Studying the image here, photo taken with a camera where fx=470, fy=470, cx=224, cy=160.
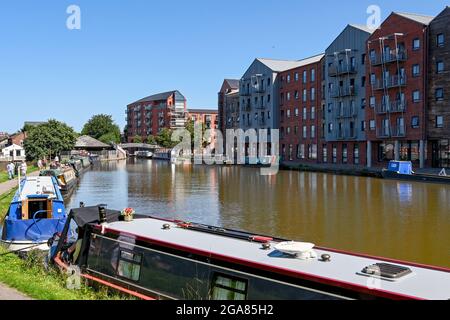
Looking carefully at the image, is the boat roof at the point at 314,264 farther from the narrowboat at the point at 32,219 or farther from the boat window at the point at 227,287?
the narrowboat at the point at 32,219

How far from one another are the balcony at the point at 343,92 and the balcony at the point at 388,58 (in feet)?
15.9

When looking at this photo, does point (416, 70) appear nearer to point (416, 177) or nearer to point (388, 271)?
point (416, 177)

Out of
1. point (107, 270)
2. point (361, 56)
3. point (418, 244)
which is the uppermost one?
point (361, 56)

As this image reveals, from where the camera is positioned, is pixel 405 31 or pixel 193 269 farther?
pixel 405 31

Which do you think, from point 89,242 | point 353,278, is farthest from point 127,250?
point 353,278

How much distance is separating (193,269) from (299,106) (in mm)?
60516

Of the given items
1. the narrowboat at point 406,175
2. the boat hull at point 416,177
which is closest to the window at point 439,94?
the narrowboat at point 406,175

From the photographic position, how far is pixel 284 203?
26016 millimetres

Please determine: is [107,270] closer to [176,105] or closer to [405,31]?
[405,31]

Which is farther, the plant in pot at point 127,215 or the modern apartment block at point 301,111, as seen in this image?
the modern apartment block at point 301,111

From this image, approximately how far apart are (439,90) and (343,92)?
545 inches

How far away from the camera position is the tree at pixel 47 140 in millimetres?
63344
